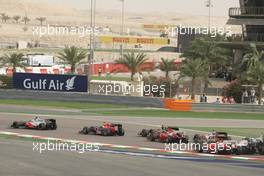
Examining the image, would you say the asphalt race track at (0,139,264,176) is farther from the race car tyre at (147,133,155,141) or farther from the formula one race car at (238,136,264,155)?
the race car tyre at (147,133,155,141)

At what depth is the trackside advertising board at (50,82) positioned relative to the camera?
179 feet

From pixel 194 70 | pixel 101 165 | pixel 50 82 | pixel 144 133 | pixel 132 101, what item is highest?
pixel 194 70

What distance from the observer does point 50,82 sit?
55562 mm

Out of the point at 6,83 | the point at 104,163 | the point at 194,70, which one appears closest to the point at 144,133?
the point at 104,163

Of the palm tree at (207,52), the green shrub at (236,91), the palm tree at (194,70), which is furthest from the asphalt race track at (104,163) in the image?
the palm tree at (207,52)

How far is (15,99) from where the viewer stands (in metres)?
55.5

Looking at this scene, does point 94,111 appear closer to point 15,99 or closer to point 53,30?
point 15,99

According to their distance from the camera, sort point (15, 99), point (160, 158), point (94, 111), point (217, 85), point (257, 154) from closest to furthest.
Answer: point (160, 158) → point (257, 154) → point (94, 111) → point (15, 99) → point (217, 85)

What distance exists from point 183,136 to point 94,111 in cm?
1766

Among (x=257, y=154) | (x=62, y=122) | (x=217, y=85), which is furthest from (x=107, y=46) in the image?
(x=257, y=154)

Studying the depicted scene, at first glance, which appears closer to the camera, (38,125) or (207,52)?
(38,125)

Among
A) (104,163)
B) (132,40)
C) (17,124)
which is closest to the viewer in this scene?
(104,163)

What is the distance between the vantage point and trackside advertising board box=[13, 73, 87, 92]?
2152 inches

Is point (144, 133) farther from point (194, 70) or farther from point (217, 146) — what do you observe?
point (194, 70)
